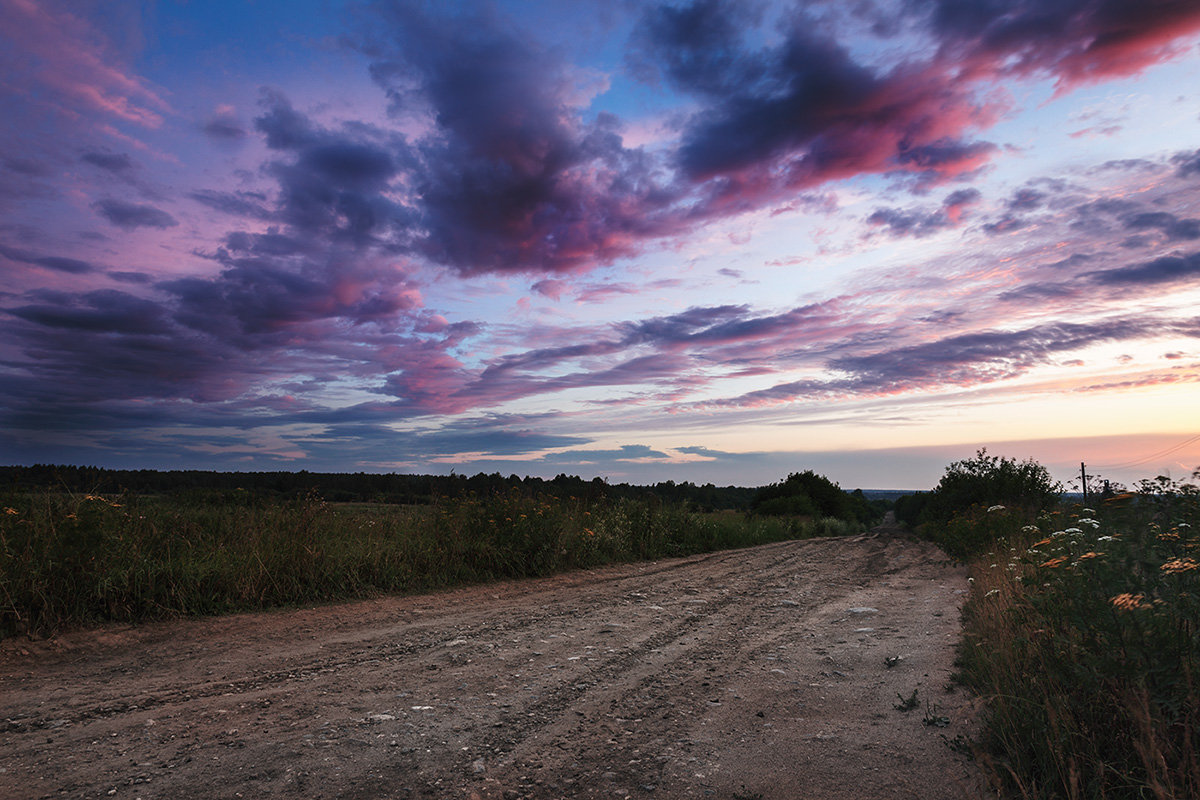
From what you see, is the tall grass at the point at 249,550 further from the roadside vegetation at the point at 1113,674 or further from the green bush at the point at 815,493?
the green bush at the point at 815,493

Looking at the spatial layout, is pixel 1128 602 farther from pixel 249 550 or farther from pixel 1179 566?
pixel 249 550

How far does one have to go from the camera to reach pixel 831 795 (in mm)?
3131

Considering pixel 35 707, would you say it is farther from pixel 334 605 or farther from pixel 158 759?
pixel 334 605

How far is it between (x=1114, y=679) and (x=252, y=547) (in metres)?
8.58

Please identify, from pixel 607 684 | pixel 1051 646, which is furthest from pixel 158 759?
pixel 1051 646

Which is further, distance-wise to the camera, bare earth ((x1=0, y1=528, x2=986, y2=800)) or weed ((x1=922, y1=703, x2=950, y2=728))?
weed ((x1=922, y1=703, x2=950, y2=728))

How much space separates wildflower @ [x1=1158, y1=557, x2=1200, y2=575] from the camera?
8.64 feet

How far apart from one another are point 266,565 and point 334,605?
3.32 ft

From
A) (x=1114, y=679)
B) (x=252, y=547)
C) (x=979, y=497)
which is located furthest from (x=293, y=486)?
(x=979, y=497)

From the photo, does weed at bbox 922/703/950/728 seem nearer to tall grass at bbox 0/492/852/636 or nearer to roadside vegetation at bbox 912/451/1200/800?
roadside vegetation at bbox 912/451/1200/800

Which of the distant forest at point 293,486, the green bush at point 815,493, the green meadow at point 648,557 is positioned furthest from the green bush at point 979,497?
the green bush at point 815,493

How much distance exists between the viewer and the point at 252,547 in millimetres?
7844

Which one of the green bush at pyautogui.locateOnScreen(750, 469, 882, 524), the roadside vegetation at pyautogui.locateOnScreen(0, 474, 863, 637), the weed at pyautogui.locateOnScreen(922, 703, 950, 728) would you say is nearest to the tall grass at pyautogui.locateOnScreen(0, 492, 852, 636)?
the roadside vegetation at pyautogui.locateOnScreen(0, 474, 863, 637)

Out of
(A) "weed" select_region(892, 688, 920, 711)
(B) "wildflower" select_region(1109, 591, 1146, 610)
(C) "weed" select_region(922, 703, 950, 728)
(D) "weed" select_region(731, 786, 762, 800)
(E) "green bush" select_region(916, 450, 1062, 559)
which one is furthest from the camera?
(E) "green bush" select_region(916, 450, 1062, 559)
